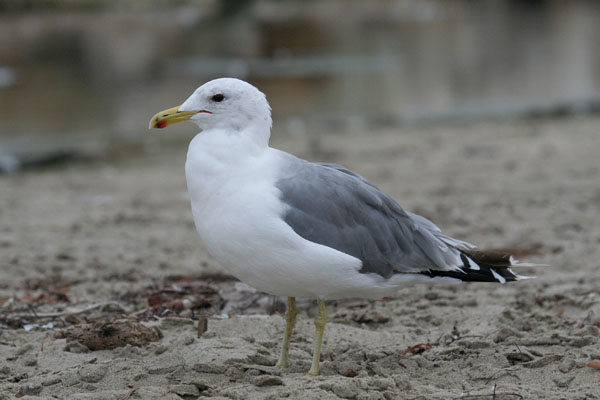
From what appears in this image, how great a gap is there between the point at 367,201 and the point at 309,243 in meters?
0.43

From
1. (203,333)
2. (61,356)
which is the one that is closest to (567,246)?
(203,333)

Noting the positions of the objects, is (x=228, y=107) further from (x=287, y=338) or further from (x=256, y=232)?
(x=287, y=338)

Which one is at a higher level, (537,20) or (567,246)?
(537,20)

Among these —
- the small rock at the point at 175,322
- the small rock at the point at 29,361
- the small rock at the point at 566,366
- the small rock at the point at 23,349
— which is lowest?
the small rock at the point at 29,361

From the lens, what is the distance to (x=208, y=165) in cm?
335

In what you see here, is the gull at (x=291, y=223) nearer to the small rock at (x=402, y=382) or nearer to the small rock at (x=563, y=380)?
the small rock at (x=402, y=382)

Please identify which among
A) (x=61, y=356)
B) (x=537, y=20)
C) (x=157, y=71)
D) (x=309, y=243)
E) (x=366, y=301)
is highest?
(x=537, y=20)

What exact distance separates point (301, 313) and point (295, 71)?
1391cm

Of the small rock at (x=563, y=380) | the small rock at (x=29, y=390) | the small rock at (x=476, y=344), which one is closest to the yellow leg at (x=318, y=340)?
the small rock at (x=476, y=344)

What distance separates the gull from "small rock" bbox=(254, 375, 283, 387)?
201 mm

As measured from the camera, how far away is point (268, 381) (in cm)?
323

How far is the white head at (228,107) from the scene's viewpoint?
137 inches

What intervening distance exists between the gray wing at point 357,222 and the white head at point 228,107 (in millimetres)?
255

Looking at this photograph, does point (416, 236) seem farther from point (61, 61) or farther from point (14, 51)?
point (14, 51)
